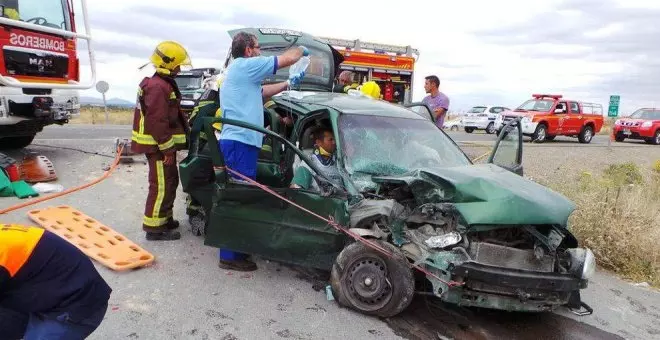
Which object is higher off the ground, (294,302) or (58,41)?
(58,41)

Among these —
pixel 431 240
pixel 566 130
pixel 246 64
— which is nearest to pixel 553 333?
pixel 431 240

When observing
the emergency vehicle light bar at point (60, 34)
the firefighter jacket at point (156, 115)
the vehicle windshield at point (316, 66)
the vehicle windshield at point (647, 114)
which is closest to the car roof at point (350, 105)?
the firefighter jacket at point (156, 115)

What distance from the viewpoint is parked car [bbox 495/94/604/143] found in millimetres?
18125

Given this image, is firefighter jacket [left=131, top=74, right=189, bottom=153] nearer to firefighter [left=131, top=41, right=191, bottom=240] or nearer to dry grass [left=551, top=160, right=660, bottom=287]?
firefighter [left=131, top=41, right=191, bottom=240]

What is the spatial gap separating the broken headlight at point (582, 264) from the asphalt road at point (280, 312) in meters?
0.50

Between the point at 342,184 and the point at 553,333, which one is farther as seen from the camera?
the point at 342,184

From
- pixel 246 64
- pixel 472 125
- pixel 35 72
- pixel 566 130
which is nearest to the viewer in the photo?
pixel 246 64

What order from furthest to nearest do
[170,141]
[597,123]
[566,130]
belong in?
1. [597,123]
2. [566,130]
3. [170,141]

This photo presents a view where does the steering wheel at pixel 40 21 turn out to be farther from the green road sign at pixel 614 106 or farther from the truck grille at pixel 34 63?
the green road sign at pixel 614 106

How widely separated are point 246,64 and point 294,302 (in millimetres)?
1909

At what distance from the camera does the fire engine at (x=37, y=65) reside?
6.73 m

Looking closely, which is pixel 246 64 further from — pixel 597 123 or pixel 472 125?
pixel 472 125

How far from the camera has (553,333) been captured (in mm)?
3584

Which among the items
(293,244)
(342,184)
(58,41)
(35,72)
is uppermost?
(58,41)
